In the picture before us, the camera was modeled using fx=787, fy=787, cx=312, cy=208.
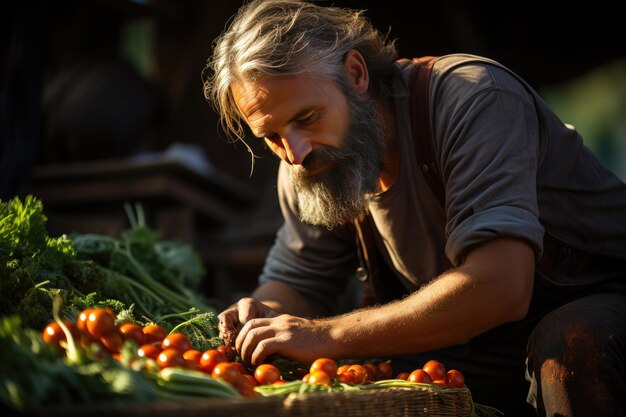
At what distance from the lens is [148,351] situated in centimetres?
189

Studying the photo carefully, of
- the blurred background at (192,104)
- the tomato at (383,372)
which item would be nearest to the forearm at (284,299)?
the tomato at (383,372)

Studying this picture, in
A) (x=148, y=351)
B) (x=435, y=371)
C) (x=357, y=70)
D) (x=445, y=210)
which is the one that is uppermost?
(x=357, y=70)

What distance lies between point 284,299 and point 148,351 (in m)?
1.13

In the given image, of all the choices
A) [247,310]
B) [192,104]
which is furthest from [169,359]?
[192,104]

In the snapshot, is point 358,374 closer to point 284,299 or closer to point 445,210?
point 445,210

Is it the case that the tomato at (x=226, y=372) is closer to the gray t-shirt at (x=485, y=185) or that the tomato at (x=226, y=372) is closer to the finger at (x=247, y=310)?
the finger at (x=247, y=310)

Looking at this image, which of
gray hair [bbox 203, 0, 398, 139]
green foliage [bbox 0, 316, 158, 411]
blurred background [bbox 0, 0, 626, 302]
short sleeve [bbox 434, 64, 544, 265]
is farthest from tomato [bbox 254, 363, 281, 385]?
blurred background [bbox 0, 0, 626, 302]

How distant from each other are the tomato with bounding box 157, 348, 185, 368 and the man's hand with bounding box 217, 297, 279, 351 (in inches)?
18.6

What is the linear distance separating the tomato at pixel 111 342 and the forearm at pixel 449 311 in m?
0.58

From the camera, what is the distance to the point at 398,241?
268 centimetres

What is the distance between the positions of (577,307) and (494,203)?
0.41 metres

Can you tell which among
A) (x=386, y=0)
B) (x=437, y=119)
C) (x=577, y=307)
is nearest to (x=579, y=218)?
(x=577, y=307)

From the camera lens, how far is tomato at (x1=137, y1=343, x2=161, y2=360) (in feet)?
6.16

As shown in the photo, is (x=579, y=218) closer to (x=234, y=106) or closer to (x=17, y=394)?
(x=234, y=106)
